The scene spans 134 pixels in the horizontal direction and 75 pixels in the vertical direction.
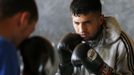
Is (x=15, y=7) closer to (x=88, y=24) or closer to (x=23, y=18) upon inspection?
(x=23, y=18)

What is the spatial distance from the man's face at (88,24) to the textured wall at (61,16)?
80 centimetres

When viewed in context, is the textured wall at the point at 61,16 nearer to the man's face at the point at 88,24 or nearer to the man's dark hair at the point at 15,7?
the man's face at the point at 88,24

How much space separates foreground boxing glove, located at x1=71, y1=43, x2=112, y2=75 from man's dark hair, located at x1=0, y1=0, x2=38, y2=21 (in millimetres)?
Answer: 356

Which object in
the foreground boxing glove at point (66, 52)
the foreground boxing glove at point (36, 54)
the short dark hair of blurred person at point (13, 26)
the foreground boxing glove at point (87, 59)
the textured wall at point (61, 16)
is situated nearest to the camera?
the short dark hair of blurred person at point (13, 26)

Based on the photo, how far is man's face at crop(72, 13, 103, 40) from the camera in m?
1.47

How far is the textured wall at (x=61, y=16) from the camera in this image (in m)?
2.29

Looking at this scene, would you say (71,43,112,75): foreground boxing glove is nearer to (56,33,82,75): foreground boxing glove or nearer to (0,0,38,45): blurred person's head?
(56,33,82,75): foreground boxing glove

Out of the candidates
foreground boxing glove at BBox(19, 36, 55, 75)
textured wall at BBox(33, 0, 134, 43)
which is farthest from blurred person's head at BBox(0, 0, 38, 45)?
textured wall at BBox(33, 0, 134, 43)

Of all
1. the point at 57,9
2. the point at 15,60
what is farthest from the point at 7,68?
the point at 57,9

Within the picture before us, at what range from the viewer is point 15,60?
944mm

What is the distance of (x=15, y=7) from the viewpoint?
98cm

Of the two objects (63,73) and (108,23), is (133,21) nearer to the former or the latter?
(108,23)

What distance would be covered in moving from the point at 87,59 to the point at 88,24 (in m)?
0.21

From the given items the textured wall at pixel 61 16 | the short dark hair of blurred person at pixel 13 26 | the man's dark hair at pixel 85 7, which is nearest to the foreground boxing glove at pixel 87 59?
the man's dark hair at pixel 85 7
